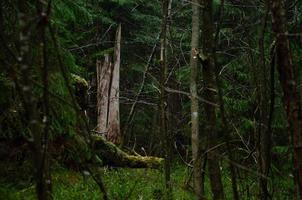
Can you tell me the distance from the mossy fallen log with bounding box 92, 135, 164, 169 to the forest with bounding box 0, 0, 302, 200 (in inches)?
1.3

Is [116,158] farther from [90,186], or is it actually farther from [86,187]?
[90,186]

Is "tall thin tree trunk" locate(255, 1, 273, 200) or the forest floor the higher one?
"tall thin tree trunk" locate(255, 1, 273, 200)

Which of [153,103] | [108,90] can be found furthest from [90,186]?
[108,90]

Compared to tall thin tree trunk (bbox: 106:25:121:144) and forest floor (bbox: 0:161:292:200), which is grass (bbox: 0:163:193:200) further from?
tall thin tree trunk (bbox: 106:25:121:144)

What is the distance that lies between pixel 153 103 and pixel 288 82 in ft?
33.1

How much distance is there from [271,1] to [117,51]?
16.4 meters

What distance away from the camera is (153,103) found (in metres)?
12.9

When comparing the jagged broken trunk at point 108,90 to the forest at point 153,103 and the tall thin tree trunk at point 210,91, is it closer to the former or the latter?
the forest at point 153,103

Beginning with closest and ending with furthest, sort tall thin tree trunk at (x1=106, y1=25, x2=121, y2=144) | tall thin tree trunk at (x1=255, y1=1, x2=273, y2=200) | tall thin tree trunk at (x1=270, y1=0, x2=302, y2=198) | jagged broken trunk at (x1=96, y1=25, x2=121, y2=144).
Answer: tall thin tree trunk at (x1=270, y1=0, x2=302, y2=198), tall thin tree trunk at (x1=255, y1=1, x2=273, y2=200), tall thin tree trunk at (x1=106, y1=25, x2=121, y2=144), jagged broken trunk at (x1=96, y1=25, x2=121, y2=144)

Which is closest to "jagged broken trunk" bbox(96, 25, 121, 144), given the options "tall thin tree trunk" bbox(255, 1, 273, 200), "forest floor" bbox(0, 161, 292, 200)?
"forest floor" bbox(0, 161, 292, 200)

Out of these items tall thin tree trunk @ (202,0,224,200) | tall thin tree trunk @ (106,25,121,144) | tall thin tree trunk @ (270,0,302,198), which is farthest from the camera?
tall thin tree trunk @ (106,25,121,144)

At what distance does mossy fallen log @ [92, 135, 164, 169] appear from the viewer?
13.5 meters

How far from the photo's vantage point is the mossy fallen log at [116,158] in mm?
13489

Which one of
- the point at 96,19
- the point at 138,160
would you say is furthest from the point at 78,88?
the point at 96,19
